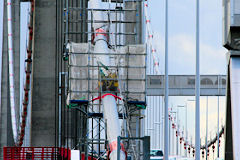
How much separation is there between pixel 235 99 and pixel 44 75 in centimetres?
2631

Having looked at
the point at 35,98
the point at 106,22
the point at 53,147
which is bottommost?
the point at 53,147

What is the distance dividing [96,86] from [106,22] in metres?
2.73

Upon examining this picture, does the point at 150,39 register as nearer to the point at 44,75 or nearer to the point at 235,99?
the point at 44,75

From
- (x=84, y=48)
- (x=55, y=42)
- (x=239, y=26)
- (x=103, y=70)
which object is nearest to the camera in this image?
(x=239, y=26)

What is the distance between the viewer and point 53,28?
1446 inches

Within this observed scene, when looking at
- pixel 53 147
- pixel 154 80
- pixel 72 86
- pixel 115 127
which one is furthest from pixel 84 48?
pixel 154 80

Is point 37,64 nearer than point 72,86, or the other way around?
point 72,86

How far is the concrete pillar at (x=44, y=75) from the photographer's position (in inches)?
1452

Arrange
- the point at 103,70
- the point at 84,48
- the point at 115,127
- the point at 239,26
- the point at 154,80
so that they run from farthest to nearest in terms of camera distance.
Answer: the point at 154,80 < the point at 84,48 < the point at 103,70 < the point at 115,127 < the point at 239,26

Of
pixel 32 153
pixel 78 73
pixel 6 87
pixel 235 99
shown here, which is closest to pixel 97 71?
pixel 78 73

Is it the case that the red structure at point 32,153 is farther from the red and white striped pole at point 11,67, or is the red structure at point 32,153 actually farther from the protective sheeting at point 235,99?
the protective sheeting at point 235,99

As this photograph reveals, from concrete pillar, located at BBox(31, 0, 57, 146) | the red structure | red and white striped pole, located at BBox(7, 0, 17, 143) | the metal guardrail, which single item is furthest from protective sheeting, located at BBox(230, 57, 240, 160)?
the metal guardrail

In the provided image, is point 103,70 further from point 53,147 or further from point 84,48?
point 53,147

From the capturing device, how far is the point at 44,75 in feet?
123
